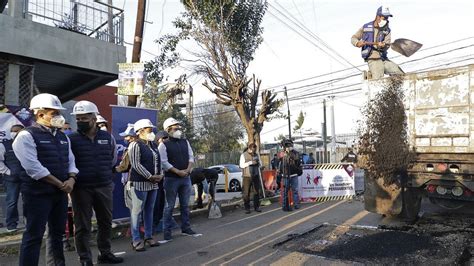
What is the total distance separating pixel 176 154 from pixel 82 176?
6.93 ft

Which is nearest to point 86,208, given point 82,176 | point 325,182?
point 82,176

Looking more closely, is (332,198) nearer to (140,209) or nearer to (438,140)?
(438,140)

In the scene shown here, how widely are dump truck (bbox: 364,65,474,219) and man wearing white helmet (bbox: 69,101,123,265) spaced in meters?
4.66

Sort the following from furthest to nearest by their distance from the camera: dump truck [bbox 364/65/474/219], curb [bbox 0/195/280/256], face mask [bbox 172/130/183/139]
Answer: face mask [bbox 172/130/183/139] < dump truck [bbox 364/65/474/219] < curb [bbox 0/195/280/256]

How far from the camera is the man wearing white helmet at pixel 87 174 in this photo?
5.07m

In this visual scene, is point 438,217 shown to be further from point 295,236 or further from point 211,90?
point 211,90

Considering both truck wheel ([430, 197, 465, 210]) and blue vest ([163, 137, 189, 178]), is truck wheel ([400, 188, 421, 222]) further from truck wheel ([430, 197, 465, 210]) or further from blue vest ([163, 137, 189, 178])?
blue vest ([163, 137, 189, 178])

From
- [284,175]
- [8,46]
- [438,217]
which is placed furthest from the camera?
[284,175]

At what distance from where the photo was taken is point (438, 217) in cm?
775

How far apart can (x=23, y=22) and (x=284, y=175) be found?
6.99m

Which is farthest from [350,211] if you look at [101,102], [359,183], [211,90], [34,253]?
[101,102]

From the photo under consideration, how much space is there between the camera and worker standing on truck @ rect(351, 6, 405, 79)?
A: 8250 mm

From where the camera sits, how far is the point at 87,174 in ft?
16.7

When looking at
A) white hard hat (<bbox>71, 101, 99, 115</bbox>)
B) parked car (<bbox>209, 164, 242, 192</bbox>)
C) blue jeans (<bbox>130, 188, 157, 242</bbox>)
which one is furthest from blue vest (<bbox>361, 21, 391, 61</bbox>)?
parked car (<bbox>209, 164, 242, 192</bbox>)
